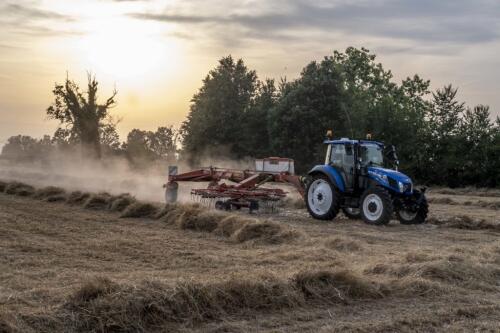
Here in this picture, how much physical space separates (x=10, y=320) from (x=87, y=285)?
0.88 meters

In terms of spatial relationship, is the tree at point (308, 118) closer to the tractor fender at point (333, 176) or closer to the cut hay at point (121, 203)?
→ the tractor fender at point (333, 176)

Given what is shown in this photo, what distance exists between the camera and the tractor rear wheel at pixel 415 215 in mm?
17078

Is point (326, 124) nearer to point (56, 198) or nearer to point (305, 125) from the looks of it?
point (305, 125)

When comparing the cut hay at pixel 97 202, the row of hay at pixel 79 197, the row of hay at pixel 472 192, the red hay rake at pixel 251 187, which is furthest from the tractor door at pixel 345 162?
the row of hay at pixel 472 192

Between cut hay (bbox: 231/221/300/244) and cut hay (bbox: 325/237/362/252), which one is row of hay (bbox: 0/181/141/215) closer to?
cut hay (bbox: 231/221/300/244)

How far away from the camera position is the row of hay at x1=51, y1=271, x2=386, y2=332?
5953 mm

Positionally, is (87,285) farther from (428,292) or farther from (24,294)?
(428,292)

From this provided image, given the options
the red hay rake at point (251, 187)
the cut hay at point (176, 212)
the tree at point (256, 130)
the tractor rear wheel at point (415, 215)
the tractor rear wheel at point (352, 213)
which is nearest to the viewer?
the cut hay at point (176, 212)

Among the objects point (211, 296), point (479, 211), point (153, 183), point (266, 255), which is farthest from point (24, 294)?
point (153, 183)

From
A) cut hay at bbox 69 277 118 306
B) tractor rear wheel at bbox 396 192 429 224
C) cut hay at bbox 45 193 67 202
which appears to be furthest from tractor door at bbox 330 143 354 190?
cut hay at bbox 69 277 118 306

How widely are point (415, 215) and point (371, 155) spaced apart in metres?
2.01

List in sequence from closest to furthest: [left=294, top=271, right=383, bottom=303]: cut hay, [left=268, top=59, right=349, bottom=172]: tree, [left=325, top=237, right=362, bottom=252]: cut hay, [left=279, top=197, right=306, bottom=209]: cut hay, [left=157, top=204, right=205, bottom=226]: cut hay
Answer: [left=294, top=271, right=383, bottom=303]: cut hay, [left=325, top=237, right=362, bottom=252]: cut hay, [left=157, top=204, right=205, bottom=226]: cut hay, [left=279, top=197, right=306, bottom=209]: cut hay, [left=268, top=59, right=349, bottom=172]: tree

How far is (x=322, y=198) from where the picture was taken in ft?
58.4

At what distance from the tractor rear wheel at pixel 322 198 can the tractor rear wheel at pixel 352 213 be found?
913 mm
